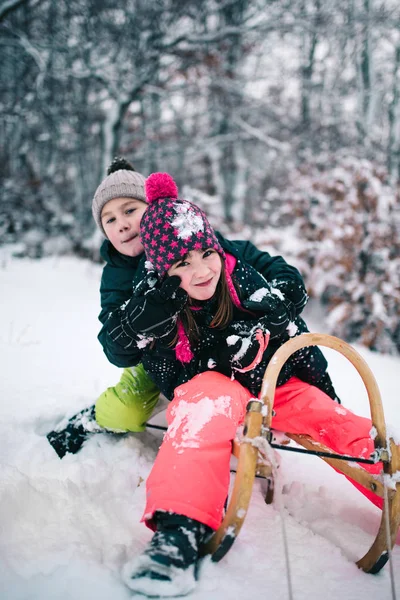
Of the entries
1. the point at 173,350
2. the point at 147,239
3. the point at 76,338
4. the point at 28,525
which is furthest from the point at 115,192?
the point at 76,338

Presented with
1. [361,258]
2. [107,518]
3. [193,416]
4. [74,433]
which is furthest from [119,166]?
[361,258]

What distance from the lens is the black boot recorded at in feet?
5.66

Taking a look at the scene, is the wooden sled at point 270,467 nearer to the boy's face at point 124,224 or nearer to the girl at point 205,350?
the girl at point 205,350

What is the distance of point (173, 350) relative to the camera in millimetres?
1606

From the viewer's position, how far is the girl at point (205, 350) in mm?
1175

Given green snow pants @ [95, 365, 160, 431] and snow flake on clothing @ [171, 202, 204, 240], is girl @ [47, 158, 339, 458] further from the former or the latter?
snow flake on clothing @ [171, 202, 204, 240]

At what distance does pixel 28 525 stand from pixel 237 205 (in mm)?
9043

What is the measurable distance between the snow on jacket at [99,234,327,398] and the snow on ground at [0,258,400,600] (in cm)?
44

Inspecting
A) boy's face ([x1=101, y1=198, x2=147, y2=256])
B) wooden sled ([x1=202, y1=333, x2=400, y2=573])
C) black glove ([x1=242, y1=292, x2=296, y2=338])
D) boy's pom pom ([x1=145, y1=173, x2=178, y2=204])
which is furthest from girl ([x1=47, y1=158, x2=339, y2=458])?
wooden sled ([x1=202, y1=333, x2=400, y2=573])

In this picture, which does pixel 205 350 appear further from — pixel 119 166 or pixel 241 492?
pixel 119 166

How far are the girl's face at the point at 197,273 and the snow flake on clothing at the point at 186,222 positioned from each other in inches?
3.1

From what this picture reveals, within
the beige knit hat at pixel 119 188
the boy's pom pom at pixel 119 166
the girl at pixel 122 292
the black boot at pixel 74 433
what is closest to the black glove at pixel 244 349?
the girl at pixel 122 292

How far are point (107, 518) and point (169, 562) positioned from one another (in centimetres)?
42

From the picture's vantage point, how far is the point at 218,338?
157cm
